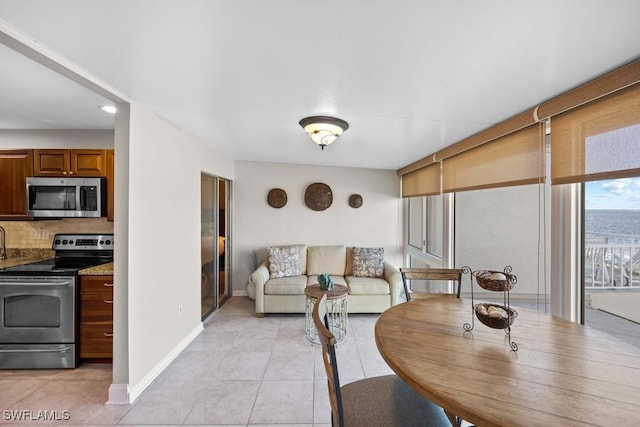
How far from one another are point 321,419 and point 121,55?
8.15 feet

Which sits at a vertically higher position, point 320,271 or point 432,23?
point 432,23

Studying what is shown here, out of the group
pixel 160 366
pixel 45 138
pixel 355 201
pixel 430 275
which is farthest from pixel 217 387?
pixel 355 201

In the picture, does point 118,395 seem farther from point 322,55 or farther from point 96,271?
point 322,55

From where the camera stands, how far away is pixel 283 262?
3992 mm

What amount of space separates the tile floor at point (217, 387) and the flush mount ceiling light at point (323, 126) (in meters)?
2.07

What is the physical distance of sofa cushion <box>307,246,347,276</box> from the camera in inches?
168

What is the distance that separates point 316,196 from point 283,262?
127cm

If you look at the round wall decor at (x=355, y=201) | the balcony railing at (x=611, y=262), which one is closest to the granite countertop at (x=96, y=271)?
the round wall decor at (x=355, y=201)

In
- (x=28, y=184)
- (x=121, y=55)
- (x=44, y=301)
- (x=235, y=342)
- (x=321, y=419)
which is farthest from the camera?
(x=235, y=342)

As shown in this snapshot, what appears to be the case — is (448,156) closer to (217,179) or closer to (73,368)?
(217,179)

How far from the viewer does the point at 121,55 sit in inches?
53.4

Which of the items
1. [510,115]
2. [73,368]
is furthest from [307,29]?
[73,368]

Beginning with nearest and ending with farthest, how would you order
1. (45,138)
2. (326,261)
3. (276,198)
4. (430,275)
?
(430,275), (45,138), (326,261), (276,198)

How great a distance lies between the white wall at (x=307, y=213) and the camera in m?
4.51
